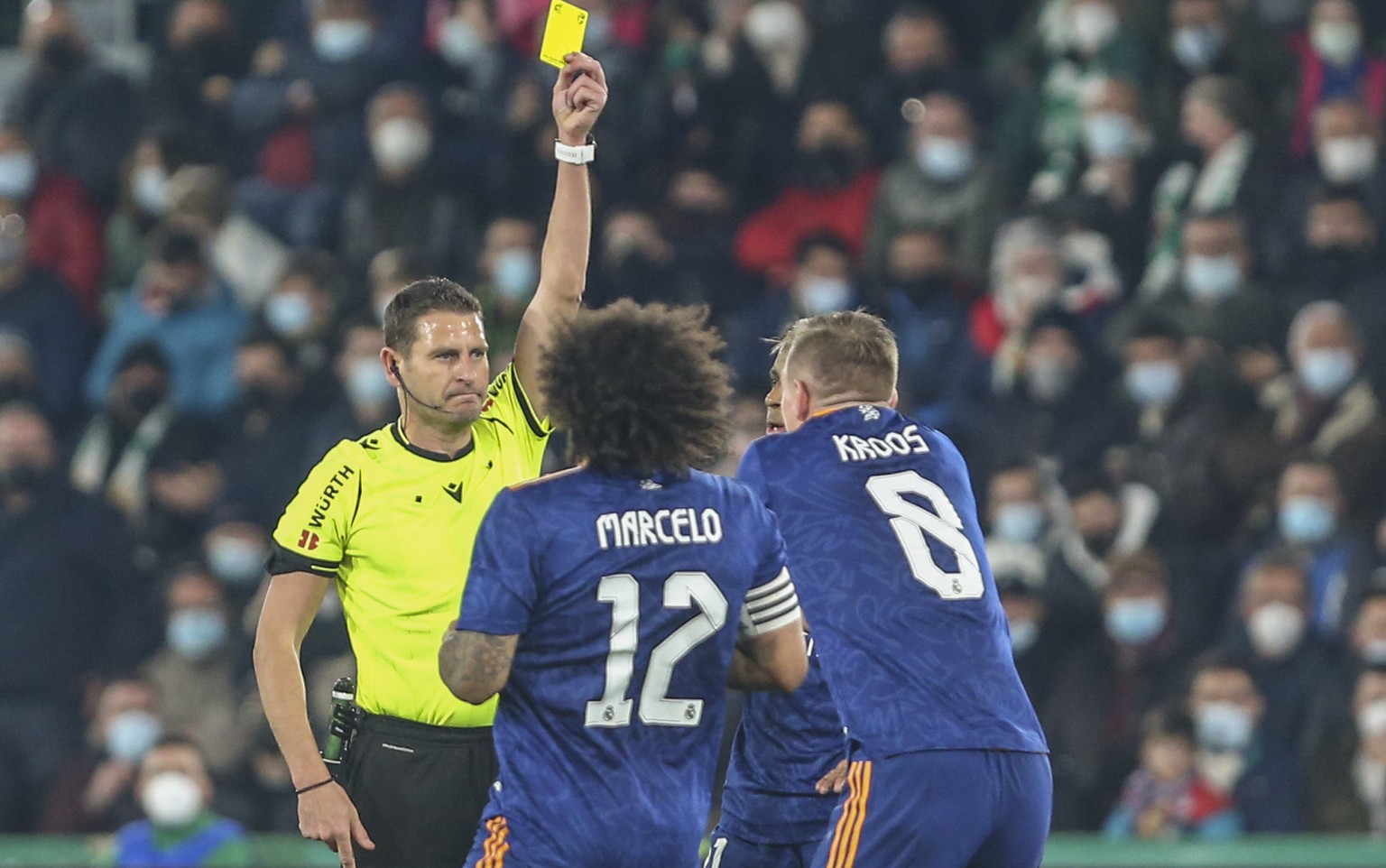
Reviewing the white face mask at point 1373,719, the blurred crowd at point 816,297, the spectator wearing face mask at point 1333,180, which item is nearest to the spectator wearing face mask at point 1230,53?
the blurred crowd at point 816,297

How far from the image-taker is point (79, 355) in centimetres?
1348

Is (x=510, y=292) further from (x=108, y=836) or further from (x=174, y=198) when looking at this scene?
(x=108, y=836)

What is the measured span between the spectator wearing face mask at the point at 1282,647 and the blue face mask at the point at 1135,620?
0.32m

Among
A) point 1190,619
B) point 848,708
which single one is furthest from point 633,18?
point 848,708

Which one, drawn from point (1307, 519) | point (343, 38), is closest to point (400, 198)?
point (343, 38)

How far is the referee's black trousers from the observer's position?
591 centimetres

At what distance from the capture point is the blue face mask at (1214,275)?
36.7ft

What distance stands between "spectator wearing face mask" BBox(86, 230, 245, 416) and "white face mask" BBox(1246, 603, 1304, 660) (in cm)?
573

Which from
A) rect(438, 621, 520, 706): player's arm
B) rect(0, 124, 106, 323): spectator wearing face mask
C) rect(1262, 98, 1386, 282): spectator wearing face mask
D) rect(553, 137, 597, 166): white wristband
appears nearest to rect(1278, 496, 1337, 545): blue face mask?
rect(1262, 98, 1386, 282): spectator wearing face mask

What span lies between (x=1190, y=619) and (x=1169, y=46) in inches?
134

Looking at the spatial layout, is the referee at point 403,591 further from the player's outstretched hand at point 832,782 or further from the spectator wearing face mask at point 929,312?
the spectator wearing face mask at point 929,312

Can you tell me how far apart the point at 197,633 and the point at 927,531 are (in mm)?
6769

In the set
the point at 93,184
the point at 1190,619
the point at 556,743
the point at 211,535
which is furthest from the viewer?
the point at 93,184

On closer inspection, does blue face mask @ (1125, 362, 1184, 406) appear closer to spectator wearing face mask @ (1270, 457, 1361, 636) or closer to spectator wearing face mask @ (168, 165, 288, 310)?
spectator wearing face mask @ (1270, 457, 1361, 636)
